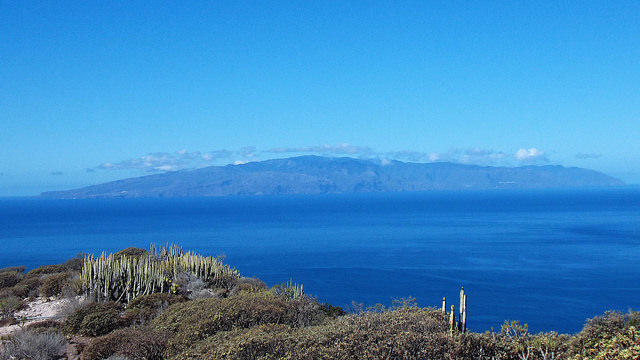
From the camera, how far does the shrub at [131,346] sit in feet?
30.6

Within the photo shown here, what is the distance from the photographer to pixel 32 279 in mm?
18391

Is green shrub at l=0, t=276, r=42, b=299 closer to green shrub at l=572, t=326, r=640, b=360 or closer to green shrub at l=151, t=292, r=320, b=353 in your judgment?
green shrub at l=151, t=292, r=320, b=353

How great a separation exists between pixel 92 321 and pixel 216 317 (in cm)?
407

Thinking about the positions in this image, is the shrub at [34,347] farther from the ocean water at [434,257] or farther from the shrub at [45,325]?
the ocean water at [434,257]

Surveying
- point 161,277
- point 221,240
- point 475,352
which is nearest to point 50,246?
point 221,240

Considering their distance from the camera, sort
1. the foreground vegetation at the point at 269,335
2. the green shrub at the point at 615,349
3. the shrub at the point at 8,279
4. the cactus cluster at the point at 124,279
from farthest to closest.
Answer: the shrub at the point at 8,279 → the cactus cluster at the point at 124,279 → the foreground vegetation at the point at 269,335 → the green shrub at the point at 615,349

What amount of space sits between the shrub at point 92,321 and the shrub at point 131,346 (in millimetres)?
2442

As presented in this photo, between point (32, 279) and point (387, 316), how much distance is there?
14.4 metres

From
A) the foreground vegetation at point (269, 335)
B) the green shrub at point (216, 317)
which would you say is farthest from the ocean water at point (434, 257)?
the green shrub at point (216, 317)

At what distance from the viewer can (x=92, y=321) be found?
12.4m

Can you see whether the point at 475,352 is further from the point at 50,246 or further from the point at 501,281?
the point at 50,246

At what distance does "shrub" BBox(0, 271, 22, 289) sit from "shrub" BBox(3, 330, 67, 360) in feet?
33.7

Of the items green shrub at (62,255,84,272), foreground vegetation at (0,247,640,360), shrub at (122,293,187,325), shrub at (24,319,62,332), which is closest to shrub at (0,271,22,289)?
green shrub at (62,255,84,272)

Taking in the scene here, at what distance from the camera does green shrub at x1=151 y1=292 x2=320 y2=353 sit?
9.85 meters
